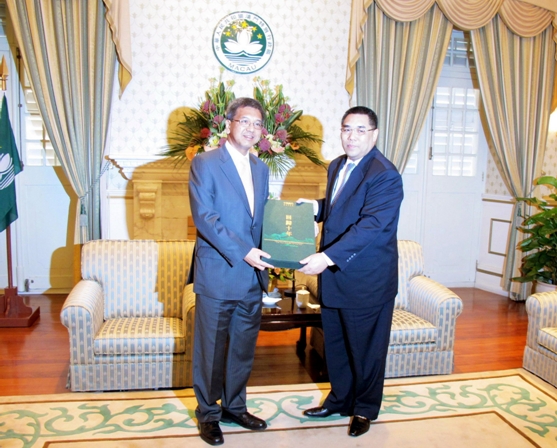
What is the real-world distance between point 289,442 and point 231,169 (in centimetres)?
136

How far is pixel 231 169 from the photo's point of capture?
250 cm

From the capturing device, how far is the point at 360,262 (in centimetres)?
257

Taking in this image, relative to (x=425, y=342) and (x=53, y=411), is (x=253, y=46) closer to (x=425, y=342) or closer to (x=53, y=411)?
(x=425, y=342)

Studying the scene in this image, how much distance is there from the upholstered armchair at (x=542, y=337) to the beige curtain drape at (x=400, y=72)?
2.31 metres

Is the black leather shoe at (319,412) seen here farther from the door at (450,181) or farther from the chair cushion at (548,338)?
the door at (450,181)

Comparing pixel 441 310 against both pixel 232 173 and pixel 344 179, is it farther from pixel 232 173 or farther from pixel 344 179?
pixel 232 173

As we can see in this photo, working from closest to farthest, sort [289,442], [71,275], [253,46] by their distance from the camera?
[289,442] → [253,46] → [71,275]

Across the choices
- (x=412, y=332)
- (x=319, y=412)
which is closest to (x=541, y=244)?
(x=412, y=332)

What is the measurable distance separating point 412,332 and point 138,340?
1.68 metres

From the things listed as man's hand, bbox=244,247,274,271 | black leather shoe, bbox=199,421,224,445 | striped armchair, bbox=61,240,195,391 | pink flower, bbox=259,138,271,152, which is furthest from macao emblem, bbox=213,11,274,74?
black leather shoe, bbox=199,421,224,445

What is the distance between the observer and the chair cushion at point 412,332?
3.41 m

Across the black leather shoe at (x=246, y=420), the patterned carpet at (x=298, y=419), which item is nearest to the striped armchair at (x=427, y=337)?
the patterned carpet at (x=298, y=419)

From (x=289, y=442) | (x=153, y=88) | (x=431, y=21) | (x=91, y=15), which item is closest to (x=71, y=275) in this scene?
(x=153, y=88)

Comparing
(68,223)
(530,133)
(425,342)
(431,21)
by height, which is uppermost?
(431,21)
